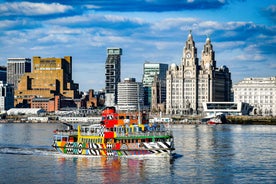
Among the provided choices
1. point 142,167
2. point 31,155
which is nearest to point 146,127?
point 142,167

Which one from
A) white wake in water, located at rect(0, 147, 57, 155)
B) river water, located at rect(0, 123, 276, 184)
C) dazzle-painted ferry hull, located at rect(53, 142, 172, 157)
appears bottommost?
river water, located at rect(0, 123, 276, 184)

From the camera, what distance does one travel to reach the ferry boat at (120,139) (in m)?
84.3

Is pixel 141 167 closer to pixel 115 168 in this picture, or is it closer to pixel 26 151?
pixel 115 168

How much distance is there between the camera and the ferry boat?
8431 centimetres

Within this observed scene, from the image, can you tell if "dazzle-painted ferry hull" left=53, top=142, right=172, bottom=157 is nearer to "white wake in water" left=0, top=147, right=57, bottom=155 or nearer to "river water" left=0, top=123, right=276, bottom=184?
"river water" left=0, top=123, right=276, bottom=184

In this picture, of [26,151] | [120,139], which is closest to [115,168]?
[120,139]

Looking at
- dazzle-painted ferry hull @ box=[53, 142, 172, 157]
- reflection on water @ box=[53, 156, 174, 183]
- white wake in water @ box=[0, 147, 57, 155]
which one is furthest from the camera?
white wake in water @ box=[0, 147, 57, 155]

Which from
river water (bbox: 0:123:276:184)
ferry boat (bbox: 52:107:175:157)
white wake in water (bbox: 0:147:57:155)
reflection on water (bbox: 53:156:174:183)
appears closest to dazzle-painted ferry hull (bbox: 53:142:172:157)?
ferry boat (bbox: 52:107:175:157)

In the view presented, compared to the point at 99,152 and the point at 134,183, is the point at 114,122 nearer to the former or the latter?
the point at 99,152

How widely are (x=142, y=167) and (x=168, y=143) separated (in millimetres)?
8904

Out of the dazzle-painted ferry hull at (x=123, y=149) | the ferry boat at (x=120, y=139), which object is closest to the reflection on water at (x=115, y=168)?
the dazzle-painted ferry hull at (x=123, y=149)

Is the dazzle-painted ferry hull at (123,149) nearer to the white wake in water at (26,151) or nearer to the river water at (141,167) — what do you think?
the river water at (141,167)

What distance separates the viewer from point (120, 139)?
280 ft

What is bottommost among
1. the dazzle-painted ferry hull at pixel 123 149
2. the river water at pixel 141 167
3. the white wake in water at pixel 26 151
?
the river water at pixel 141 167
